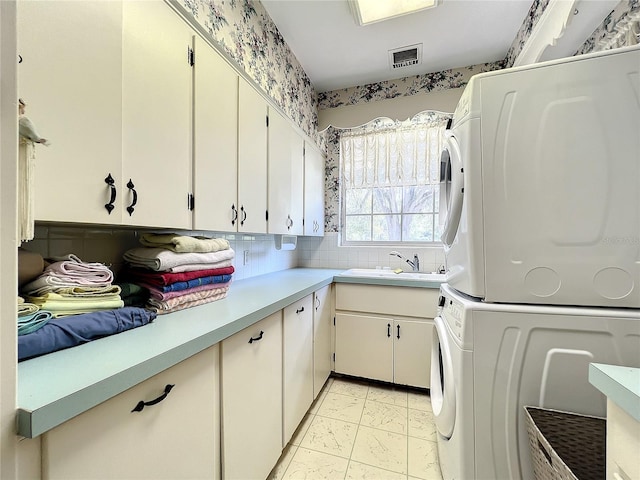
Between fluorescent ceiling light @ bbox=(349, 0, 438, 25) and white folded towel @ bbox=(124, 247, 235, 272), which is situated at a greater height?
fluorescent ceiling light @ bbox=(349, 0, 438, 25)

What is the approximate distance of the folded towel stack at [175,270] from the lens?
106cm

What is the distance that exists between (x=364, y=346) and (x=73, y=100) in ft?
7.22

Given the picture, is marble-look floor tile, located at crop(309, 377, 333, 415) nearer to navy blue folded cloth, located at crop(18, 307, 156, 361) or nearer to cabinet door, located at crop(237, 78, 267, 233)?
cabinet door, located at crop(237, 78, 267, 233)

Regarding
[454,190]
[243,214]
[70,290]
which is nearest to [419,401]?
[454,190]

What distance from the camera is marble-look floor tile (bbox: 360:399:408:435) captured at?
1.77m

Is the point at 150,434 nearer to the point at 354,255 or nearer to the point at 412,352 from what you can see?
the point at 412,352

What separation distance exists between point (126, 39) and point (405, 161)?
2.38 m

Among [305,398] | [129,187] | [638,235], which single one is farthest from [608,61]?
[305,398]

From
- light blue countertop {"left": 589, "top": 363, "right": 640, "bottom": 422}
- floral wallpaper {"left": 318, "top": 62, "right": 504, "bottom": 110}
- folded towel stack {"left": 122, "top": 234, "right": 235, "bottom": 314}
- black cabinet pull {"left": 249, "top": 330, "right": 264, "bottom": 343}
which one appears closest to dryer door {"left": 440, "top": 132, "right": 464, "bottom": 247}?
light blue countertop {"left": 589, "top": 363, "right": 640, "bottom": 422}

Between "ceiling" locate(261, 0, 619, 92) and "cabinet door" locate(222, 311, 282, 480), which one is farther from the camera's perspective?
"ceiling" locate(261, 0, 619, 92)

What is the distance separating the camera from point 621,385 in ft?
1.78

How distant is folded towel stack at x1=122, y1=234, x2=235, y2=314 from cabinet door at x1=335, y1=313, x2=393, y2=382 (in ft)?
4.24

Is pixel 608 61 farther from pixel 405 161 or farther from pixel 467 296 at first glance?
pixel 405 161

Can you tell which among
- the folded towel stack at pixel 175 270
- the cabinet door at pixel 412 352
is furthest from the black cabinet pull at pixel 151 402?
the cabinet door at pixel 412 352
